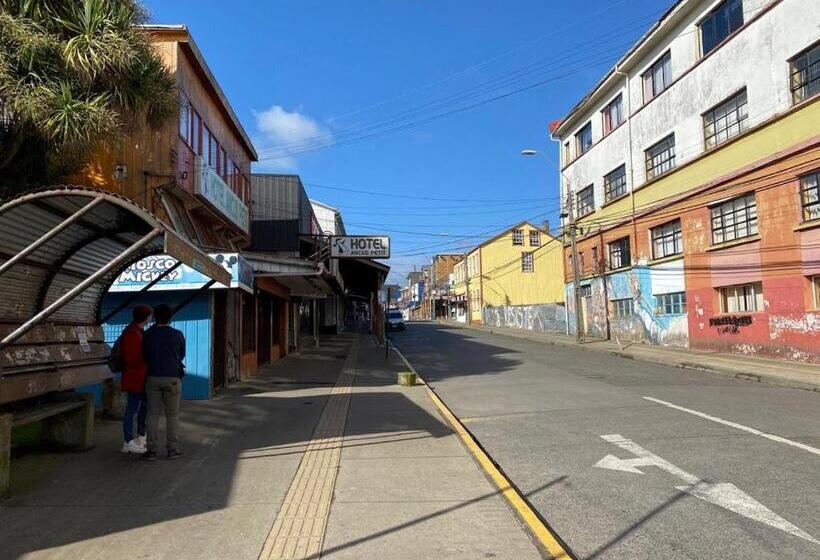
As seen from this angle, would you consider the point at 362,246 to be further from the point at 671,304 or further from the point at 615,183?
the point at 615,183

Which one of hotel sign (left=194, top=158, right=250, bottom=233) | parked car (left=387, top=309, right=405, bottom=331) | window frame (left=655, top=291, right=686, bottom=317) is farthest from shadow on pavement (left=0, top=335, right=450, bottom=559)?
parked car (left=387, top=309, right=405, bottom=331)

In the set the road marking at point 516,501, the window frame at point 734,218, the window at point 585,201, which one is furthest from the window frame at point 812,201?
the window at point 585,201

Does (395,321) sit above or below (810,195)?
below

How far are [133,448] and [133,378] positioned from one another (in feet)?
2.58

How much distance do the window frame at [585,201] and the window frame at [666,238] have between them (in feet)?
22.5

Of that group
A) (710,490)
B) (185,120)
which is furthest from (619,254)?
(710,490)

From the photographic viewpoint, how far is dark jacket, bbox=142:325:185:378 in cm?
680

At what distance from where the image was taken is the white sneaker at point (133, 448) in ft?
Result: 22.7

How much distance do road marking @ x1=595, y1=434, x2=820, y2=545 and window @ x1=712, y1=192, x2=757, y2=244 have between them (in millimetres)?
15974

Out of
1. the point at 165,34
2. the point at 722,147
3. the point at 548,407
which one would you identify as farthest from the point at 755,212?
the point at 165,34

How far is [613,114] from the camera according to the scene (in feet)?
106

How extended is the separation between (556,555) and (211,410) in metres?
7.58

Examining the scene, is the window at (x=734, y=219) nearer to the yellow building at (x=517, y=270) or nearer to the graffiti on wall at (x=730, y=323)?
the graffiti on wall at (x=730, y=323)

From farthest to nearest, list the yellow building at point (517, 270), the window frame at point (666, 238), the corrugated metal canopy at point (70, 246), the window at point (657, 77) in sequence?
the yellow building at point (517, 270) → the window at point (657, 77) → the window frame at point (666, 238) → the corrugated metal canopy at point (70, 246)
